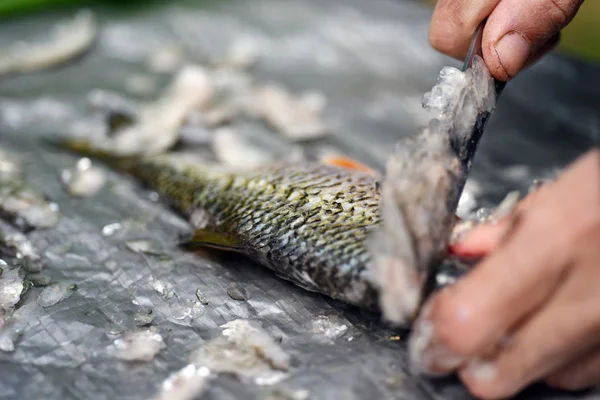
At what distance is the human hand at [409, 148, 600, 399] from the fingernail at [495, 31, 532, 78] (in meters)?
0.73

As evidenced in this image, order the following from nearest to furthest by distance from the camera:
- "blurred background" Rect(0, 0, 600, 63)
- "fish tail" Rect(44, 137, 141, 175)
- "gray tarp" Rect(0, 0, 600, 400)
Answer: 1. "gray tarp" Rect(0, 0, 600, 400)
2. "fish tail" Rect(44, 137, 141, 175)
3. "blurred background" Rect(0, 0, 600, 63)

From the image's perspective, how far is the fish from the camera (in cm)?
156

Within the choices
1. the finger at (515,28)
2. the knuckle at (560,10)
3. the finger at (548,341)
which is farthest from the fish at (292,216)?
the knuckle at (560,10)

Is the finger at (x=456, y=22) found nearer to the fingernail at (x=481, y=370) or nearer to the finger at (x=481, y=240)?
the finger at (x=481, y=240)

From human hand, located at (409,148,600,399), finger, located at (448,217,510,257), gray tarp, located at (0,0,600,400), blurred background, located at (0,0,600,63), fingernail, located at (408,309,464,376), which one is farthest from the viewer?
blurred background, located at (0,0,600,63)

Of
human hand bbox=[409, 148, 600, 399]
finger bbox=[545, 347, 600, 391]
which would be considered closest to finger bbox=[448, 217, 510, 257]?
human hand bbox=[409, 148, 600, 399]

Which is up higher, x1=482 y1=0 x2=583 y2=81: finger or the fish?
x1=482 y1=0 x2=583 y2=81: finger

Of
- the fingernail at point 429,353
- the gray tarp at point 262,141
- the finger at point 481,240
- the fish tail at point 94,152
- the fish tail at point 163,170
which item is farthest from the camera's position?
the fish tail at point 94,152

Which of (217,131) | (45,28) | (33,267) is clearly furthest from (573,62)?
(45,28)

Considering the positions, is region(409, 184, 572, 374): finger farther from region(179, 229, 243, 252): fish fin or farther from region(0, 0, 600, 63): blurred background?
region(0, 0, 600, 63): blurred background

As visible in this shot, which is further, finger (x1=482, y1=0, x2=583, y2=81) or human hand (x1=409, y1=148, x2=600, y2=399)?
finger (x1=482, y1=0, x2=583, y2=81)

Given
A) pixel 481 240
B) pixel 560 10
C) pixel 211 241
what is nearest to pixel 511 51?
pixel 560 10

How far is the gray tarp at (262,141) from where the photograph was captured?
5.04ft

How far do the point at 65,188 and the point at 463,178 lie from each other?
1740mm
